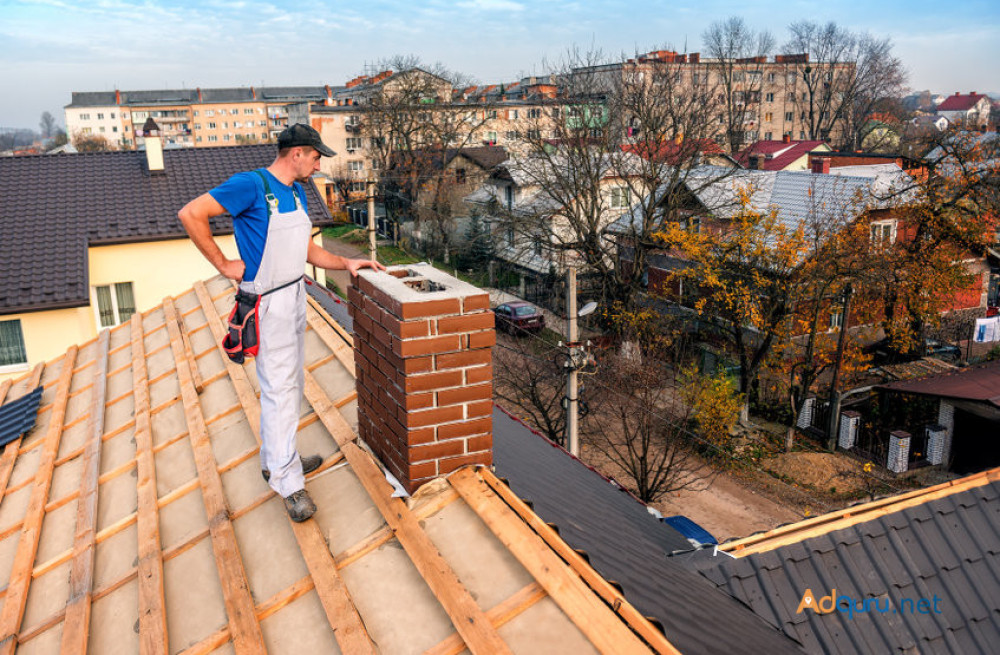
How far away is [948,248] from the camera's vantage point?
81.3ft

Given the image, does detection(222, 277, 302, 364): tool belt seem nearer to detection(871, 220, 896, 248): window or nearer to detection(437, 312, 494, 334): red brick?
detection(437, 312, 494, 334): red brick

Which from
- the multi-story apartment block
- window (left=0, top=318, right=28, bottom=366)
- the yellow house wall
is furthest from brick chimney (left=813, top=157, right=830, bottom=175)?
the multi-story apartment block

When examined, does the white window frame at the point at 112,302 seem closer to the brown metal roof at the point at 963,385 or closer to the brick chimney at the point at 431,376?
the brick chimney at the point at 431,376

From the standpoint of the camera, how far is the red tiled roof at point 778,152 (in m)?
51.7

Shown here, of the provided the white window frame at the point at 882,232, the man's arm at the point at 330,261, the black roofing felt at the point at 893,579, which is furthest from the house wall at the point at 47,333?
the white window frame at the point at 882,232

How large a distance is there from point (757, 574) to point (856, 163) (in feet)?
158

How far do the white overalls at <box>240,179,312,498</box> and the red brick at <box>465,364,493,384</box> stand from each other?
107 cm

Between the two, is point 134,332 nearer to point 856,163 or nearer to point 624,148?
point 624,148

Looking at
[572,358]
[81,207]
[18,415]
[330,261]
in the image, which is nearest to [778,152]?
[572,358]

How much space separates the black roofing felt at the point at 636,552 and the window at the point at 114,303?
54.1ft

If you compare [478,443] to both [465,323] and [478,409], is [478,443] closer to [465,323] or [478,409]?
[478,409]

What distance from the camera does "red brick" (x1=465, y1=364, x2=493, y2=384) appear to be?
166 inches

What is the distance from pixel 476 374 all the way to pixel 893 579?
395 cm

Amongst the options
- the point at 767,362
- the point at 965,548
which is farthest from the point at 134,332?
the point at 767,362
